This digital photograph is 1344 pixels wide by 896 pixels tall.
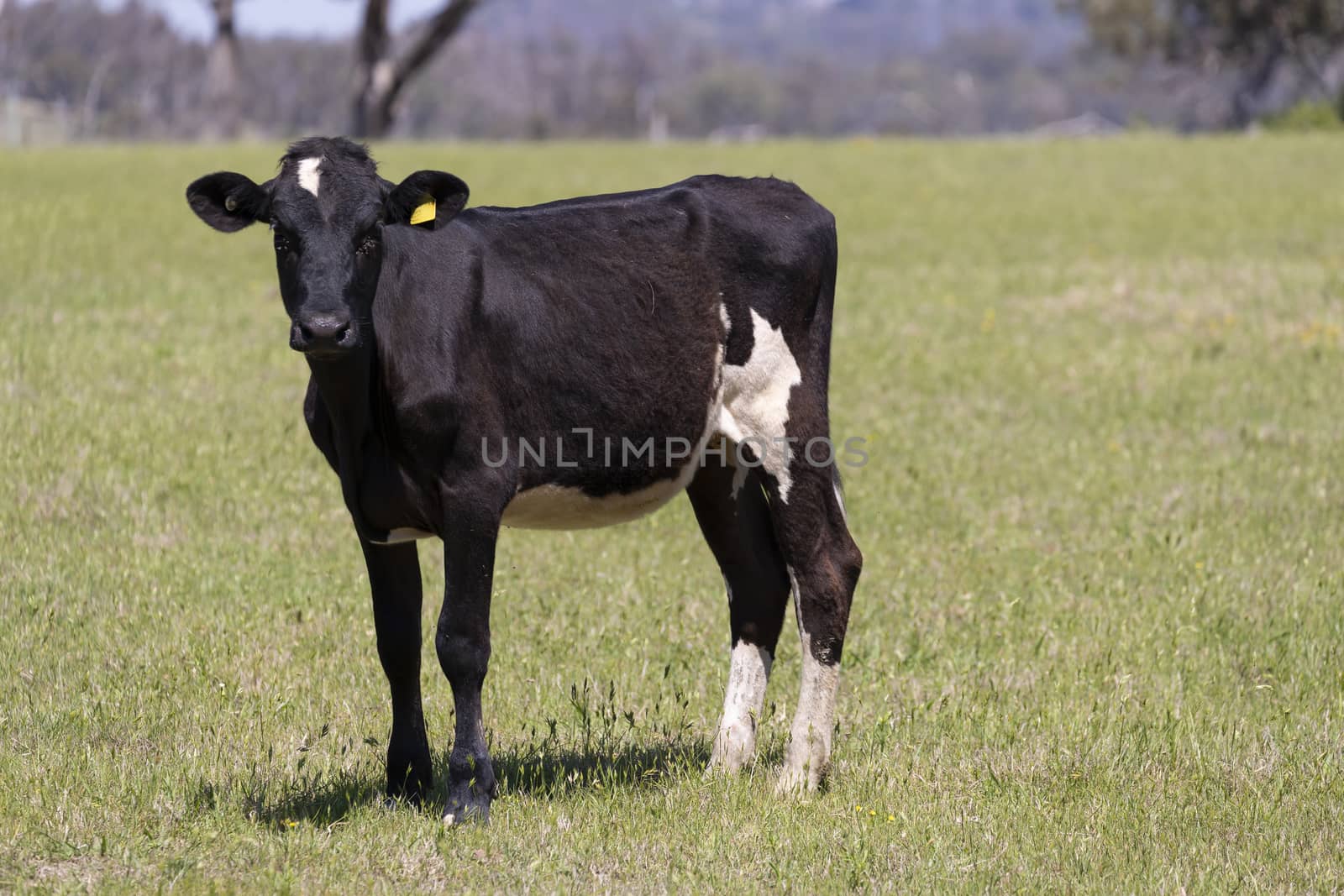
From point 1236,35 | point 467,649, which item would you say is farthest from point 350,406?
point 1236,35

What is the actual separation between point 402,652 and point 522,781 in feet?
2.68

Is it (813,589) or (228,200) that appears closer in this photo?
(228,200)

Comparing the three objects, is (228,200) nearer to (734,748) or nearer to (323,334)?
(323,334)

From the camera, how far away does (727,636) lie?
912cm

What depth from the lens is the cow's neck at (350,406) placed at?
593 cm

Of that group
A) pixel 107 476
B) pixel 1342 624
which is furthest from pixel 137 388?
pixel 1342 624

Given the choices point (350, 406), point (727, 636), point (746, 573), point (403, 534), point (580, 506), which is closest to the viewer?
point (350, 406)

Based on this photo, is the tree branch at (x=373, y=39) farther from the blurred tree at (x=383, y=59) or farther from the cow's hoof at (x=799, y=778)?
the cow's hoof at (x=799, y=778)

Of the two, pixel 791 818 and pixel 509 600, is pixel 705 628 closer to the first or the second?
pixel 509 600

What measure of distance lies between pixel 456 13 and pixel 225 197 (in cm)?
4713

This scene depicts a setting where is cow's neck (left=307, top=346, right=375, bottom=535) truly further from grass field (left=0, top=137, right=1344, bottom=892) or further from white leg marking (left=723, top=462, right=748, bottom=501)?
white leg marking (left=723, top=462, right=748, bottom=501)

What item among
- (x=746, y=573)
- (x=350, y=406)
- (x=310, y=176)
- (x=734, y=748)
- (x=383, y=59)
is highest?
(x=383, y=59)

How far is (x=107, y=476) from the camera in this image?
36.7 ft

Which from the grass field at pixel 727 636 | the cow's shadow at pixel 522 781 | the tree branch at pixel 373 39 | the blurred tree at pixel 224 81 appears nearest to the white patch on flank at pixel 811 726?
the grass field at pixel 727 636
